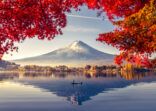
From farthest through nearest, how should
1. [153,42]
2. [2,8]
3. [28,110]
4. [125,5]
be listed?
[28,110], [125,5], [153,42], [2,8]

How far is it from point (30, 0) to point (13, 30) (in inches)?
54.9

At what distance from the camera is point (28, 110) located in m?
81.9

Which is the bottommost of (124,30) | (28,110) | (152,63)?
(28,110)

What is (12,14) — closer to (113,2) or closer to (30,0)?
(30,0)

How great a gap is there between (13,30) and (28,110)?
68.1 metres

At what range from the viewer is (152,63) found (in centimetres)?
1947

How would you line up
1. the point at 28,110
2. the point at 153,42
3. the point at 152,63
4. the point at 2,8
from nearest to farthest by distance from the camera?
the point at 2,8 < the point at 153,42 < the point at 152,63 < the point at 28,110

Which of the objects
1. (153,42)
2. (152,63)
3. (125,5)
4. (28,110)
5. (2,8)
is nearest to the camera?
(2,8)

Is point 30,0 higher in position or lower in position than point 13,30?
higher

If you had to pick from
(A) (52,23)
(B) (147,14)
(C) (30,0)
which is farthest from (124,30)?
(C) (30,0)

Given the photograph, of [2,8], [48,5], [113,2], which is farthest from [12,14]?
[113,2]

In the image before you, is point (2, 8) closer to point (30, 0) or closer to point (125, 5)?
point (30, 0)

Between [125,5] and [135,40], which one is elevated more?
[125,5]

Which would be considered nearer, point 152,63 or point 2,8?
point 2,8
